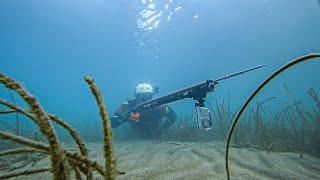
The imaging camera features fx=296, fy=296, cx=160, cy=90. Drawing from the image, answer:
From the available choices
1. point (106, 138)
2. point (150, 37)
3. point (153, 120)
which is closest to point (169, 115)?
point (153, 120)

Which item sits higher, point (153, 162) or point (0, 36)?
point (0, 36)

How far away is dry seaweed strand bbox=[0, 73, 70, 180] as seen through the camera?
0.91 m

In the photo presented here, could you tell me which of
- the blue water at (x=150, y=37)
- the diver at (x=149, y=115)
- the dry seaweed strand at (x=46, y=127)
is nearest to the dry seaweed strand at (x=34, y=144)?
the dry seaweed strand at (x=46, y=127)

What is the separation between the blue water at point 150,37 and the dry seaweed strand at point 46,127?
1622 centimetres

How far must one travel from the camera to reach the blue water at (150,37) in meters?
31.8

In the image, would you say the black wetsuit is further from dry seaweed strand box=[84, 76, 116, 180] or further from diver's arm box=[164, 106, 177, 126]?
dry seaweed strand box=[84, 76, 116, 180]

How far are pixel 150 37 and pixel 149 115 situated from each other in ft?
92.1

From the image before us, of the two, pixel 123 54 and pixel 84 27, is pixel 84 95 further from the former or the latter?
pixel 84 27

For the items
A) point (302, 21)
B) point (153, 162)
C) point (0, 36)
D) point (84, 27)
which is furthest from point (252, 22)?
point (153, 162)

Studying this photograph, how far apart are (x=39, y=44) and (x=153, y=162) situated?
44880 millimetres

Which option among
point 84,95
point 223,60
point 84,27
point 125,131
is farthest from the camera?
point 84,95

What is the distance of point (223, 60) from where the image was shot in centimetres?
5962

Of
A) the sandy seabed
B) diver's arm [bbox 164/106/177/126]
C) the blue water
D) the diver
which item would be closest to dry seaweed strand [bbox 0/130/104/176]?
the sandy seabed

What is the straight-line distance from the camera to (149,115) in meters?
9.87
